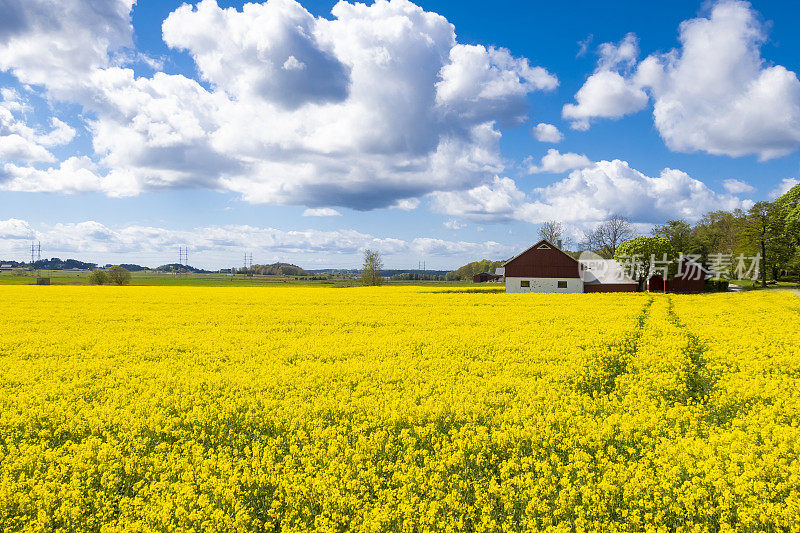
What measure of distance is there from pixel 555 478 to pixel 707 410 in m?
4.97

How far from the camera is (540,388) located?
9.21 m

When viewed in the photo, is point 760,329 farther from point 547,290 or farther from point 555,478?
point 547,290

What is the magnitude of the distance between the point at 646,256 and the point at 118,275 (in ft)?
277

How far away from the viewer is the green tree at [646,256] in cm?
5925

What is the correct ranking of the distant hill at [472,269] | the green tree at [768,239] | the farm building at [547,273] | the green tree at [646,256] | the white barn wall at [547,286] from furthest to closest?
the distant hill at [472,269]
the green tree at [768,239]
the green tree at [646,256]
the farm building at [547,273]
the white barn wall at [547,286]

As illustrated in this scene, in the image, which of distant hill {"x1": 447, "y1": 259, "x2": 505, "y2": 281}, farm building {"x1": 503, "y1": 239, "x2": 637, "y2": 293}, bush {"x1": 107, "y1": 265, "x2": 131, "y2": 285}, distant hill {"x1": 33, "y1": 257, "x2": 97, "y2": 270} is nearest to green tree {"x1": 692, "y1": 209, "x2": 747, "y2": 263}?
farm building {"x1": 503, "y1": 239, "x2": 637, "y2": 293}

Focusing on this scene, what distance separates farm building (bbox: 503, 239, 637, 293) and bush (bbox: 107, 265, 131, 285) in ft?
213

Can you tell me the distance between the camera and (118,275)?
76.9 m

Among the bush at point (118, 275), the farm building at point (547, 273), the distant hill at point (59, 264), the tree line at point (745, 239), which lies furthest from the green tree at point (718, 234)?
the distant hill at point (59, 264)

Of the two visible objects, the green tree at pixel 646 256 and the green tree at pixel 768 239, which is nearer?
the green tree at pixel 646 256

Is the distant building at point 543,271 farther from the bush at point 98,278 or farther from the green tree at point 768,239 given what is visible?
the bush at point 98,278

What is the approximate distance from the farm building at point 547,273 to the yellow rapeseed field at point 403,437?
4471 centimetres

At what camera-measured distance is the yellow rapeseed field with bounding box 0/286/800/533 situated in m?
5.34

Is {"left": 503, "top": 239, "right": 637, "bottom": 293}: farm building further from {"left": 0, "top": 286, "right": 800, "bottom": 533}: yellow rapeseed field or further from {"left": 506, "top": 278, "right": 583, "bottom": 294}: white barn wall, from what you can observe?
{"left": 0, "top": 286, "right": 800, "bottom": 533}: yellow rapeseed field
